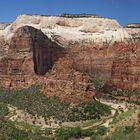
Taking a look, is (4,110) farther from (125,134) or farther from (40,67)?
(40,67)

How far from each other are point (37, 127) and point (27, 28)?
48.0m

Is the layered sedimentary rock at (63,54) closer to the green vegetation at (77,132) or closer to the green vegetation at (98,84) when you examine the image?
the green vegetation at (98,84)

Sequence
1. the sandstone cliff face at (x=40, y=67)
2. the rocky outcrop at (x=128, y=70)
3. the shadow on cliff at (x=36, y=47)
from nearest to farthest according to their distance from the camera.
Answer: the sandstone cliff face at (x=40, y=67) → the rocky outcrop at (x=128, y=70) → the shadow on cliff at (x=36, y=47)

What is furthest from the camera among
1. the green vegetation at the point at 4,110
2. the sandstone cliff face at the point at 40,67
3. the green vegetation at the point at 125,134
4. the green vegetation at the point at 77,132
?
the sandstone cliff face at the point at 40,67

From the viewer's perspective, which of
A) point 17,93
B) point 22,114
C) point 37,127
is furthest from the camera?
point 17,93

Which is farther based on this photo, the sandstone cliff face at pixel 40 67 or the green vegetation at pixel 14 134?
the sandstone cliff face at pixel 40 67

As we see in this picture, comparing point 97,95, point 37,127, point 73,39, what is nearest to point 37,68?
point 97,95

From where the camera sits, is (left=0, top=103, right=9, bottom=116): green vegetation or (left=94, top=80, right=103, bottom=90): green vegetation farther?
(left=94, top=80, right=103, bottom=90): green vegetation

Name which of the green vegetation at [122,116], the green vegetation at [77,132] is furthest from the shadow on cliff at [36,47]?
the green vegetation at [77,132]

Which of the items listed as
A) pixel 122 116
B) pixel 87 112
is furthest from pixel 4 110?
pixel 122 116

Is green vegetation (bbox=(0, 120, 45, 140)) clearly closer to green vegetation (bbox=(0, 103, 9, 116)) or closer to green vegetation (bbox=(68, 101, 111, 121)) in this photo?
green vegetation (bbox=(0, 103, 9, 116))

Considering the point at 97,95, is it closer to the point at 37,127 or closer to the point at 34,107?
the point at 34,107

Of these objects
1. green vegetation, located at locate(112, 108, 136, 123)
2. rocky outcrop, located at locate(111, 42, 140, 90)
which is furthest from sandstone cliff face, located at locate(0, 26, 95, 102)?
rocky outcrop, located at locate(111, 42, 140, 90)

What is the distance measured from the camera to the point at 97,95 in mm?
154875
